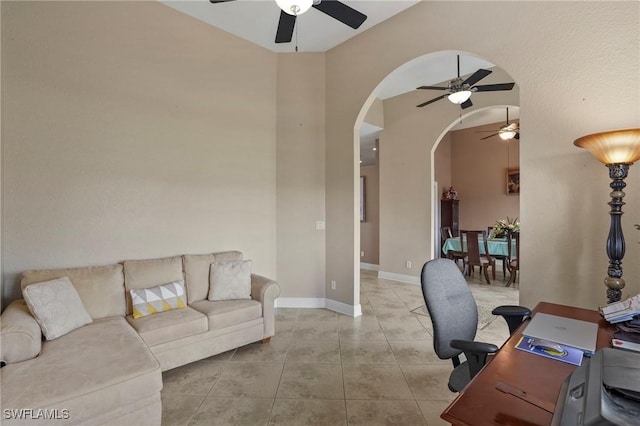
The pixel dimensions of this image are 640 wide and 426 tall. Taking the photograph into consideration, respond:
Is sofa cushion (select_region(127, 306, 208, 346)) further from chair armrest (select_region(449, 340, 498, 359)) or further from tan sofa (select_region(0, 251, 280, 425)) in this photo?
chair armrest (select_region(449, 340, 498, 359))

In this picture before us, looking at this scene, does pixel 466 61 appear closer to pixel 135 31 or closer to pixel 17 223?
pixel 135 31

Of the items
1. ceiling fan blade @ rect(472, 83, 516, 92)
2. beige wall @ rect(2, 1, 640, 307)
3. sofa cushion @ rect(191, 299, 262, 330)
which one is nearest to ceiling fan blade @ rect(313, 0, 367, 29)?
beige wall @ rect(2, 1, 640, 307)

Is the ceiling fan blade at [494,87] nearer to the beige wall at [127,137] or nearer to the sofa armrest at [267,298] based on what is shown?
the beige wall at [127,137]

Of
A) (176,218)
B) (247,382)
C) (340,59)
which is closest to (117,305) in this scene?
(176,218)

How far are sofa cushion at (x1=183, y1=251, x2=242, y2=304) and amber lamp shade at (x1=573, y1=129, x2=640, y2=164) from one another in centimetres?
337

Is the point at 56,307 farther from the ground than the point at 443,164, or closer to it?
closer to it

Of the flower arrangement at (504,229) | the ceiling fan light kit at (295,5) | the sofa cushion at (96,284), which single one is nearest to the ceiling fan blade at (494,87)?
the flower arrangement at (504,229)

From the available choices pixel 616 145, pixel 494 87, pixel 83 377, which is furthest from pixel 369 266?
pixel 83 377

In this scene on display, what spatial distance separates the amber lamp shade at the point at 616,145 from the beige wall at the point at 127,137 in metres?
3.36

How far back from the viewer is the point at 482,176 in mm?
7125

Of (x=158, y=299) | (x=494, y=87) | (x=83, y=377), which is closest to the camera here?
(x=83, y=377)

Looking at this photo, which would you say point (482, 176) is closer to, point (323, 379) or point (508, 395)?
point (323, 379)

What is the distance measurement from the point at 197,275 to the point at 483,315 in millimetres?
3650

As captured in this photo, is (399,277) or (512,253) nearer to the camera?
(512,253)
